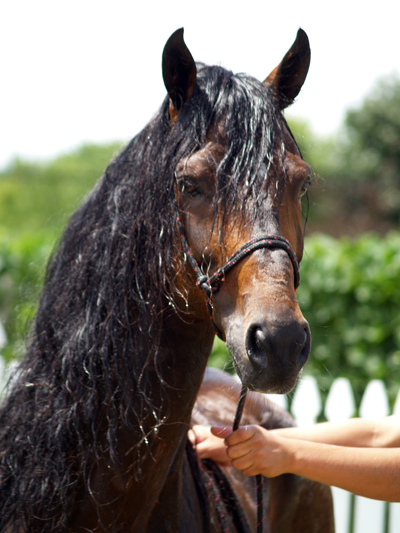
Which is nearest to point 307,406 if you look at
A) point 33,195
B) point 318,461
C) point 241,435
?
point 318,461

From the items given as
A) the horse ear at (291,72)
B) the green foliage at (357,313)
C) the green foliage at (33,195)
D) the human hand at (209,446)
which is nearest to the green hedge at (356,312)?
the green foliage at (357,313)

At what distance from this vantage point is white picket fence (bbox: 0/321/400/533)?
3645 mm

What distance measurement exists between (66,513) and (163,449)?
31 centimetres

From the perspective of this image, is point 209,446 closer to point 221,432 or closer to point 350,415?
point 221,432

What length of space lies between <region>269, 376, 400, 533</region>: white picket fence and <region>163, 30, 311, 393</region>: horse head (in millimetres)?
2397

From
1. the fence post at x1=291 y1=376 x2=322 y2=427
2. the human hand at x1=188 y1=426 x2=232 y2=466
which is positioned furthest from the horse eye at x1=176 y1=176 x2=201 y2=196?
the fence post at x1=291 y1=376 x2=322 y2=427

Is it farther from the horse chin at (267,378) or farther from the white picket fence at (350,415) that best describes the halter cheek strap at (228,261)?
the white picket fence at (350,415)

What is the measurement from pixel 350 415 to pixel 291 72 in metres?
3.17

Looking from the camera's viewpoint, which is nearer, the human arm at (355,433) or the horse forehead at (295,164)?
the horse forehead at (295,164)

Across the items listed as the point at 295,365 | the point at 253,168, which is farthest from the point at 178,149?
the point at 295,365

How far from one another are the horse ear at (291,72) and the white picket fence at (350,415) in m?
2.36

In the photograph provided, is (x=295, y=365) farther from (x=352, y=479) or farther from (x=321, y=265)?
(x=321, y=265)

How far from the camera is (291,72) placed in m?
1.64

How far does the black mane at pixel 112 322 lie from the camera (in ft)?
4.58
